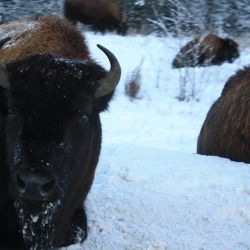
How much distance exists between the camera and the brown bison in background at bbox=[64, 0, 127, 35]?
19.7 m

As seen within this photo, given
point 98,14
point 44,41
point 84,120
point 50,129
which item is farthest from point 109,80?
point 98,14

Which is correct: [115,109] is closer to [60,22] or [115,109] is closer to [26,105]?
[60,22]

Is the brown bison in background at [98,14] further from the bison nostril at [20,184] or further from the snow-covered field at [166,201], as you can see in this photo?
the bison nostril at [20,184]

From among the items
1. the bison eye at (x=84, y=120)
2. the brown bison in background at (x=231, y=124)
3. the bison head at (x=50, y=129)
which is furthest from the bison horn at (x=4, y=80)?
the brown bison in background at (x=231, y=124)

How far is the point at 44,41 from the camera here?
4840mm

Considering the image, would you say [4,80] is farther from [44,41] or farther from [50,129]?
[44,41]

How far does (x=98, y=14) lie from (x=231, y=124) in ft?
48.3

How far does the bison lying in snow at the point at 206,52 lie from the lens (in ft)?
46.8

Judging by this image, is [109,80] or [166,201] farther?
[166,201]

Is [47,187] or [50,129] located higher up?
[50,129]

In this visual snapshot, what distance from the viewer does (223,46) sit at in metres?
15.7

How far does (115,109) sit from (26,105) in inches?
295

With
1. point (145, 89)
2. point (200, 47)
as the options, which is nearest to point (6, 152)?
point (145, 89)

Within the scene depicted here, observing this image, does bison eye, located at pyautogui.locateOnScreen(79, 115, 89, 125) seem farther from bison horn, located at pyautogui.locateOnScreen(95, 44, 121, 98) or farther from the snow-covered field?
the snow-covered field
